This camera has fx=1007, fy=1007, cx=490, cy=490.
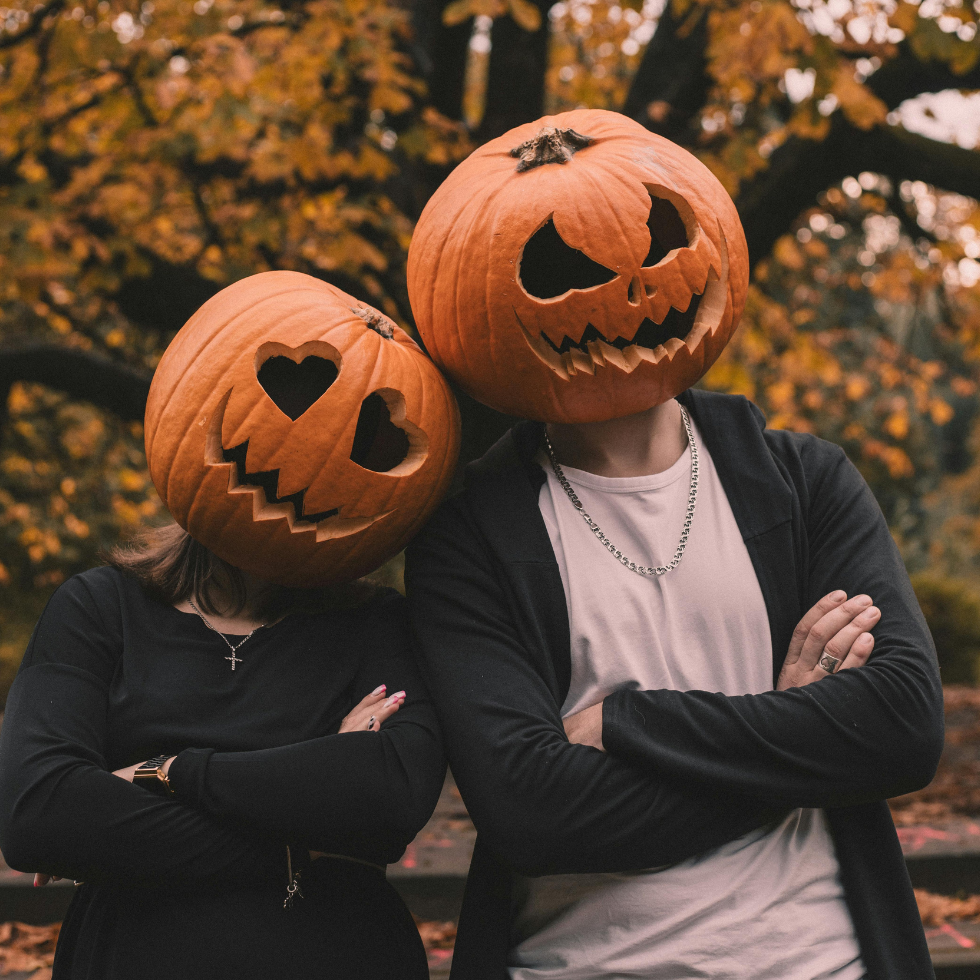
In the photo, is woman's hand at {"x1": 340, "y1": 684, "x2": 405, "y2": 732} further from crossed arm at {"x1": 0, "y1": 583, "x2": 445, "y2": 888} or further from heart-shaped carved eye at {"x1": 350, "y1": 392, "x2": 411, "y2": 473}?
heart-shaped carved eye at {"x1": 350, "y1": 392, "x2": 411, "y2": 473}

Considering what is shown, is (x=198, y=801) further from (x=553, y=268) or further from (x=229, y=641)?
(x=553, y=268)

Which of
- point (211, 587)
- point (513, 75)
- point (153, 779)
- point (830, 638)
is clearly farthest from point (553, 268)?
point (513, 75)

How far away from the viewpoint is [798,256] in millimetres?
8453

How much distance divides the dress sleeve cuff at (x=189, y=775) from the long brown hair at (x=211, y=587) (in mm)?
376

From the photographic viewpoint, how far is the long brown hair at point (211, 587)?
2246 mm

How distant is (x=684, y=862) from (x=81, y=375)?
438 cm

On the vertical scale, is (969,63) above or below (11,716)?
above

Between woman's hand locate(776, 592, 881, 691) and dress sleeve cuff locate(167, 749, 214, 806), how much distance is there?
1.14m

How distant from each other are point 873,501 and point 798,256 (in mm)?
6831

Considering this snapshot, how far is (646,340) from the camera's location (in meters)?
2.04

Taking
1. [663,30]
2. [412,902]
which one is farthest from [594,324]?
[663,30]

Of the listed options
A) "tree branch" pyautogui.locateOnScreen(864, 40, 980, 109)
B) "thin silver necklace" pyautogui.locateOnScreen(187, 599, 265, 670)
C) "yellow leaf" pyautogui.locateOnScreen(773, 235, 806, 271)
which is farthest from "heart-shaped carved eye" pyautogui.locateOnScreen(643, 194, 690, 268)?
"yellow leaf" pyautogui.locateOnScreen(773, 235, 806, 271)

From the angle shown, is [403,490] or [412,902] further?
[412,902]

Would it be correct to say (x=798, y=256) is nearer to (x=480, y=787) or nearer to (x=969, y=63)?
(x=969, y=63)
